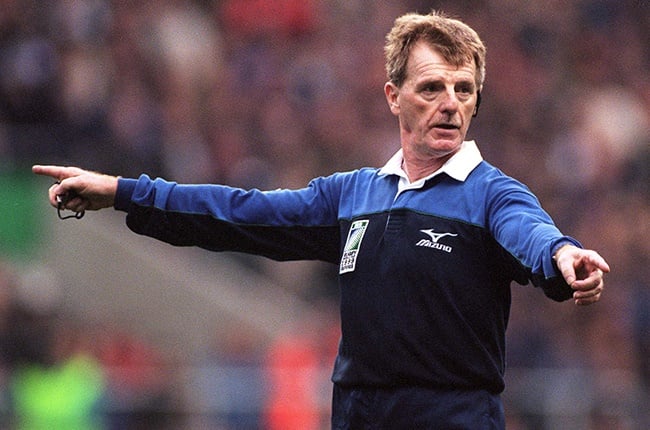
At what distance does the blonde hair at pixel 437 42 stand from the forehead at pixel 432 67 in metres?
0.01

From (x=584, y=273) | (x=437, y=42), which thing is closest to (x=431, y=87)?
(x=437, y=42)

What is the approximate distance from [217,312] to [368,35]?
4.21 metres

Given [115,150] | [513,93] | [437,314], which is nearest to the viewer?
[437,314]

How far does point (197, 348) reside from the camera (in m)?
15.1

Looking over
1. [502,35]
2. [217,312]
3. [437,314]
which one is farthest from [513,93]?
[437,314]

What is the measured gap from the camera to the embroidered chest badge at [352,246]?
547 cm

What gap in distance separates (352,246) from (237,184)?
9.27m

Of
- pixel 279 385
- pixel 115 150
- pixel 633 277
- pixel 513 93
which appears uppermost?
pixel 513 93

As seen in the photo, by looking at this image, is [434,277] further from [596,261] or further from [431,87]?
[596,261]

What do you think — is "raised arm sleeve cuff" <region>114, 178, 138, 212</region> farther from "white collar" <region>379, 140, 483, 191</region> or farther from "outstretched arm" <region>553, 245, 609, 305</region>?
"outstretched arm" <region>553, 245, 609, 305</region>

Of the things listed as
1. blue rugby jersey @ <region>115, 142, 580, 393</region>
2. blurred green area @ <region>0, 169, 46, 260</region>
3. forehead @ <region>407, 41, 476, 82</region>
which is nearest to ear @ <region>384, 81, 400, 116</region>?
forehead @ <region>407, 41, 476, 82</region>

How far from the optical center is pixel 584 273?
14.9 ft

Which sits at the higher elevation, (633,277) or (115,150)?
(115,150)

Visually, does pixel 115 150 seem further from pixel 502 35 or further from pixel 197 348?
pixel 502 35
